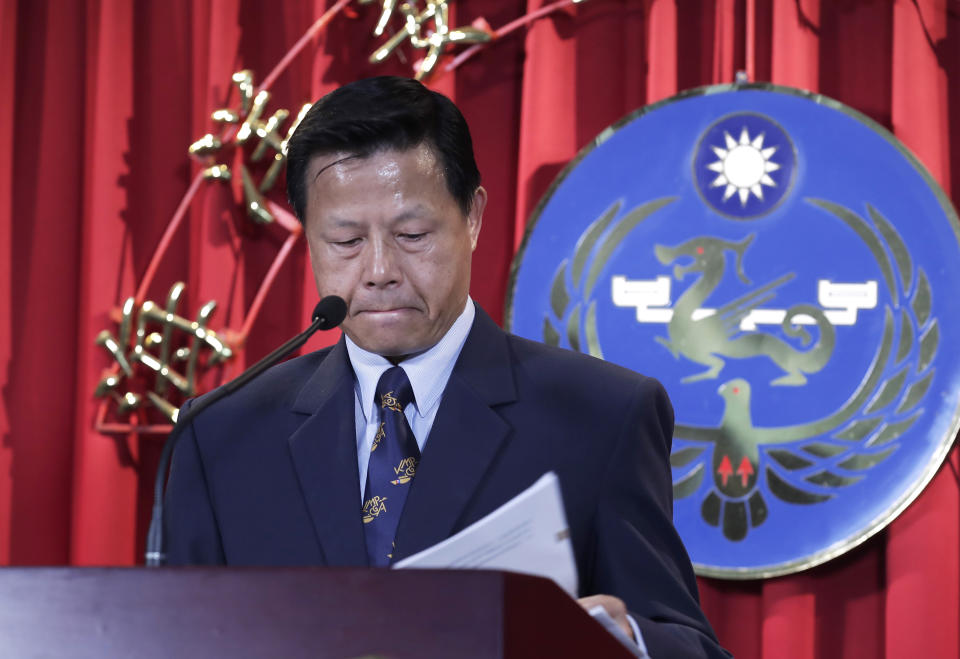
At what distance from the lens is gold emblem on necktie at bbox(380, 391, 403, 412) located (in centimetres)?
119

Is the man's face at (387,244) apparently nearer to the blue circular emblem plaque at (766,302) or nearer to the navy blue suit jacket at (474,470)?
the navy blue suit jacket at (474,470)

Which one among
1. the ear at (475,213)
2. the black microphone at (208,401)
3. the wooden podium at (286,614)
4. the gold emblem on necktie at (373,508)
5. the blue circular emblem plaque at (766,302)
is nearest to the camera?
the wooden podium at (286,614)

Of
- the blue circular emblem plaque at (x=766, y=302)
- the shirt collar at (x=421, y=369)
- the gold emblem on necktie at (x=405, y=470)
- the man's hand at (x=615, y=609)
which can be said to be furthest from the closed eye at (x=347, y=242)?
the blue circular emblem plaque at (x=766, y=302)

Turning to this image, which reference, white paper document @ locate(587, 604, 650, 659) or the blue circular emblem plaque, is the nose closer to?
white paper document @ locate(587, 604, 650, 659)

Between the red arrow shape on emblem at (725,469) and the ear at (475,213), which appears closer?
the ear at (475,213)

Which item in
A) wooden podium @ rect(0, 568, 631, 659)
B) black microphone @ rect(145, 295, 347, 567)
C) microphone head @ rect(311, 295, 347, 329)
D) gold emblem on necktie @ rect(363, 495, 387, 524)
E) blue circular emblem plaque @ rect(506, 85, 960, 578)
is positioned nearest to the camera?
wooden podium @ rect(0, 568, 631, 659)

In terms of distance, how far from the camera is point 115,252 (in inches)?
86.0

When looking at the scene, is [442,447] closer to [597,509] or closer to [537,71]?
[597,509]

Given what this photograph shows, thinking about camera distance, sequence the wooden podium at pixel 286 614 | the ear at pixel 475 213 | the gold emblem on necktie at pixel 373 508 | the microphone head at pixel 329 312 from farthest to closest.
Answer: the ear at pixel 475 213, the gold emblem on necktie at pixel 373 508, the microphone head at pixel 329 312, the wooden podium at pixel 286 614

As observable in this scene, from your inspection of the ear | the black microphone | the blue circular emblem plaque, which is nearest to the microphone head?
the black microphone

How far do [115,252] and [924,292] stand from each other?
1419mm

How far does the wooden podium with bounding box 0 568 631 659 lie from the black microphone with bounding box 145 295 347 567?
78mm

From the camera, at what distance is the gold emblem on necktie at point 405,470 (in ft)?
3.76

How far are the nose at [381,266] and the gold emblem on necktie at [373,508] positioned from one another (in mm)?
212
